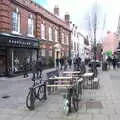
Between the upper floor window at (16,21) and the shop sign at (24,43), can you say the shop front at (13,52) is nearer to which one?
the shop sign at (24,43)

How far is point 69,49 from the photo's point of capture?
62.9 metres

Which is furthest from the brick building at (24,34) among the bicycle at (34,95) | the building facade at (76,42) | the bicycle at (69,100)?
the building facade at (76,42)

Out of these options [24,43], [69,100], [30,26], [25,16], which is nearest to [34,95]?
[69,100]

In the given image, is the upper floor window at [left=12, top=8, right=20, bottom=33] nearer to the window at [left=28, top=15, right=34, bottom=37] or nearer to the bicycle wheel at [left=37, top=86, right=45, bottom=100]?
the window at [left=28, top=15, right=34, bottom=37]

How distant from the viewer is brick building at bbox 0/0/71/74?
1097 inches

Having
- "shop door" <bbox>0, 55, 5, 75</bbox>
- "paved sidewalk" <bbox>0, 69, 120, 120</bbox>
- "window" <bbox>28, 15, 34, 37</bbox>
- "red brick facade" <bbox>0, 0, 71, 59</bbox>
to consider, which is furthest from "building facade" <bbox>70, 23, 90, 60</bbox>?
"paved sidewalk" <bbox>0, 69, 120, 120</bbox>

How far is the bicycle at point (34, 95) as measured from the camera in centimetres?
1168

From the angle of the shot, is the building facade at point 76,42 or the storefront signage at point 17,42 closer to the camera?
the storefront signage at point 17,42

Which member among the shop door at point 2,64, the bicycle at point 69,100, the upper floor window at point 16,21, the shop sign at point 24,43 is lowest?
the bicycle at point 69,100

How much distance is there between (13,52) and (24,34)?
12.5 ft

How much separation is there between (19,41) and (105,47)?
66707 mm

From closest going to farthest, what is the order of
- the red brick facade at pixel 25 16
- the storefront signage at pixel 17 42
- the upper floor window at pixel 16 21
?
the storefront signage at pixel 17 42, the red brick facade at pixel 25 16, the upper floor window at pixel 16 21

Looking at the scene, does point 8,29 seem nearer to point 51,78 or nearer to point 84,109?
point 51,78

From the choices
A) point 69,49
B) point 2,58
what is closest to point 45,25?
point 2,58
